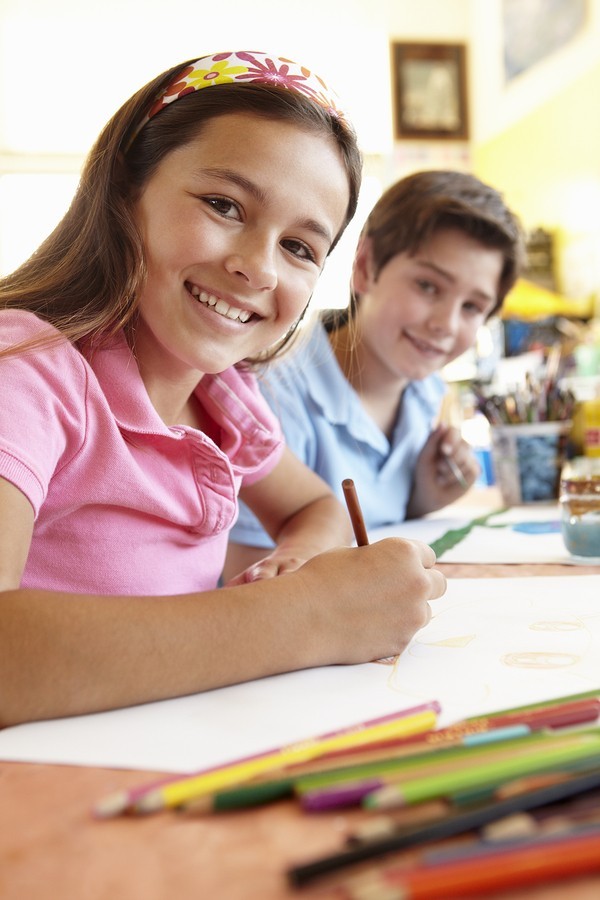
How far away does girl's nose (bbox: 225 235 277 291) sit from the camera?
66 cm

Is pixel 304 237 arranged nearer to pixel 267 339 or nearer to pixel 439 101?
pixel 267 339

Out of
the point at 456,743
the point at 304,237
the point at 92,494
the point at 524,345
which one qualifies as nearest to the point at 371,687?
the point at 456,743

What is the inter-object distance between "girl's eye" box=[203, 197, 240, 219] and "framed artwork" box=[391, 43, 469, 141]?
315 cm

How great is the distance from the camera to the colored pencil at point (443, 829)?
0.84 ft

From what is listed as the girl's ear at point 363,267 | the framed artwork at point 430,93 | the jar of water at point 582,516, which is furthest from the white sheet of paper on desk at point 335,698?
the framed artwork at point 430,93

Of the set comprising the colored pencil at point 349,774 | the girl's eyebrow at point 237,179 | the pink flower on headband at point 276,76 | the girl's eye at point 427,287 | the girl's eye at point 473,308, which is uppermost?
the pink flower on headband at point 276,76

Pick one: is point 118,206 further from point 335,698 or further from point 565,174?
point 565,174

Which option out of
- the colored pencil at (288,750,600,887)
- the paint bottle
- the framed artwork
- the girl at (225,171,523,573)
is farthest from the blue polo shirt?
the framed artwork

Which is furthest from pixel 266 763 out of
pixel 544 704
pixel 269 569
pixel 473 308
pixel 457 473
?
pixel 473 308

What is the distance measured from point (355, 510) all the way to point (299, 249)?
26 cm

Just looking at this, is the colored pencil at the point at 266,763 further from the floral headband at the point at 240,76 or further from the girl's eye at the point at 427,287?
the girl's eye at the point at 427,287

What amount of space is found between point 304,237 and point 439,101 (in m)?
3.29

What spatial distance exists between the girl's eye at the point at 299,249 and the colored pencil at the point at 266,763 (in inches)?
17.1

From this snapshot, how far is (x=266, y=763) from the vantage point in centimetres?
33
